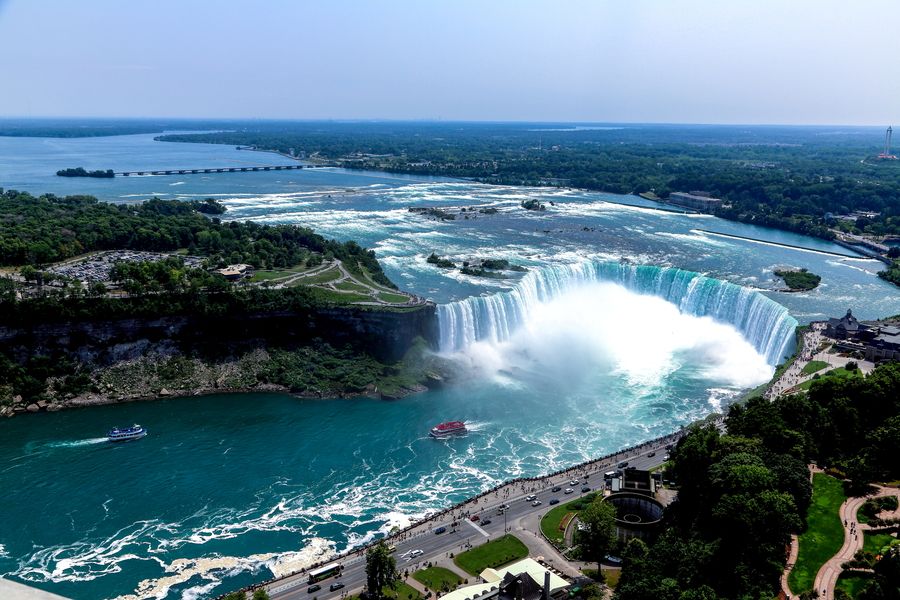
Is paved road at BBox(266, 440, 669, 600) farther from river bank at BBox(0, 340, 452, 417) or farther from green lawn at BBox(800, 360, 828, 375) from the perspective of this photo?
river bank at BBox(0, 340, 452, 417)

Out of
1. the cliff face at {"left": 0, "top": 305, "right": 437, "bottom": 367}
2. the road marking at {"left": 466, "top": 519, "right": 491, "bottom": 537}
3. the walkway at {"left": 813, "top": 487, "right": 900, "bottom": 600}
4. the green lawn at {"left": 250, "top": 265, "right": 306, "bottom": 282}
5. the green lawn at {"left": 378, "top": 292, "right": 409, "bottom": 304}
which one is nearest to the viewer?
the walkway at {"left": 813, "top": 487, "right": 900, "bottom": 600}

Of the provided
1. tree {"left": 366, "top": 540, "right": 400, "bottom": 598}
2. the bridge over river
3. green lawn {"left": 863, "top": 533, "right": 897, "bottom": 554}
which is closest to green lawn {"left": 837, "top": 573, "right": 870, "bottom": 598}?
green lawn {"left": 863, "top": 533, "right": 897, "bottom": 554}

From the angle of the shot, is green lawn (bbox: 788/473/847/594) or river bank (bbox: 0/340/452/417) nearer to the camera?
green lawn (bbox: 788/473/847/594)

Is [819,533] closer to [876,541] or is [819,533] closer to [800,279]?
[876,541]

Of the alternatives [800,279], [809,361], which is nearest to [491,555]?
[809,361]

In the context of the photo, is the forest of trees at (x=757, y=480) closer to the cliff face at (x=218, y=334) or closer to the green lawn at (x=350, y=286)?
the cliff face at (x=218, y=334)

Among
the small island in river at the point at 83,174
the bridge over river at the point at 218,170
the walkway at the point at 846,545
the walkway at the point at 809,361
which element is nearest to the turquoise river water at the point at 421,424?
the walkway at the point at 809,361
